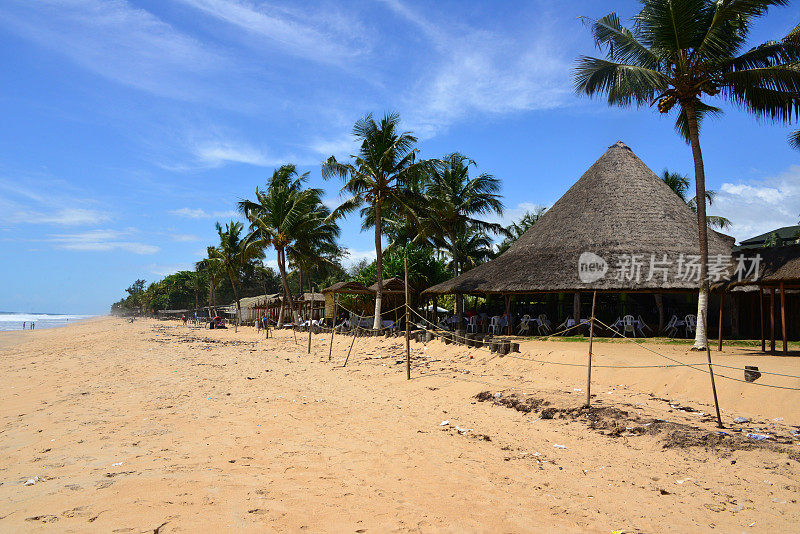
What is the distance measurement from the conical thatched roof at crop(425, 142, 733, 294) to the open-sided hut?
0.10ft

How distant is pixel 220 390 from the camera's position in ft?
29.1

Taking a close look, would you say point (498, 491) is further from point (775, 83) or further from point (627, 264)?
point (627, 264)

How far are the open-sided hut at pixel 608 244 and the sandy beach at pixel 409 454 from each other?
227 inches

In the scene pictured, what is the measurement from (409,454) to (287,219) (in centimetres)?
2167

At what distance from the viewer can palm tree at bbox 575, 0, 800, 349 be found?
10648mm

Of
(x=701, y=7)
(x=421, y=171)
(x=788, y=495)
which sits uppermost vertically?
(x=701, y=7)

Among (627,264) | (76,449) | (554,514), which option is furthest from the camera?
(627,264)

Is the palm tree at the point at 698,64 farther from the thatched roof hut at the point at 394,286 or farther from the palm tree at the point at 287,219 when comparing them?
the palm tree at the point at 287,219

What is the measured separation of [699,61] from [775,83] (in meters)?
1.70

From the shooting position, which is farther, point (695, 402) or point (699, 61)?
point (699, 61)

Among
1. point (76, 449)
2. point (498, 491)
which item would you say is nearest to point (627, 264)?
point (498, 491)

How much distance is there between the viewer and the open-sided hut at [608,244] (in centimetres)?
1541

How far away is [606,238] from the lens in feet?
57.1

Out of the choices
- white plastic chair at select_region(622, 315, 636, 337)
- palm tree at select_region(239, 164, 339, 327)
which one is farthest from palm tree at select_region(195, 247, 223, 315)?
white plastic chair at select_region(622, 315, 636, 337)
